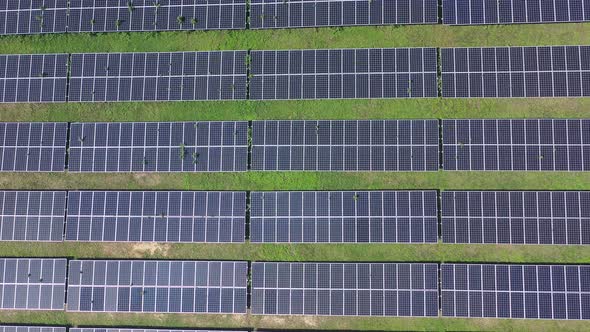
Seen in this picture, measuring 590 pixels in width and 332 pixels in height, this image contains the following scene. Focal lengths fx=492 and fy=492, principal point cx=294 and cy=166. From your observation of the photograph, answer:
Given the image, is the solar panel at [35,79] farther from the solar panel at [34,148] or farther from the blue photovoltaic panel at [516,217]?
the blue photovoltaic panel at [516,217]

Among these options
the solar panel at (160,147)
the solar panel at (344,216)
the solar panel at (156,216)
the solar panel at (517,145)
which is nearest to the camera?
the solar panel at (517,145)

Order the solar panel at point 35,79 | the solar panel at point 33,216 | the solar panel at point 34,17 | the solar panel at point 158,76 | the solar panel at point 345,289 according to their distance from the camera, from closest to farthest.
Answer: the solar panel at point 345,289
the solar panel at point 33,216
the solar panel at point 158,76
the solar panel at point 35,79
the solar panel at point 34,17

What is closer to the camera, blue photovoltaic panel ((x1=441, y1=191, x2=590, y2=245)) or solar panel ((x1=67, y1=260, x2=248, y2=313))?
blue photovoltaic panel ((x1=441, y1=191, x2=590, y2=245))

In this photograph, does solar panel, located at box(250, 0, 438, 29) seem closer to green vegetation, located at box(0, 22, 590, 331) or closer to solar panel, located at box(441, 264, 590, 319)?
green vegetation, located at box(0, 22, 590, 331)

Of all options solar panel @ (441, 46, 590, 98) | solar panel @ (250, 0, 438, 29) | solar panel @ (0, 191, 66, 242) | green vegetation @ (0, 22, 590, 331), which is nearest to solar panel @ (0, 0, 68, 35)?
green vegetation @ (0, 22, 590, 331)

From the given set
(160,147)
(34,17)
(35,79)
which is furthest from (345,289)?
(34,17)

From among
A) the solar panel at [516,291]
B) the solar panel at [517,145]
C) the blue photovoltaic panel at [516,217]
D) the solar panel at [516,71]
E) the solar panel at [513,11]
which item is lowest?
the solar panel at [516,291]

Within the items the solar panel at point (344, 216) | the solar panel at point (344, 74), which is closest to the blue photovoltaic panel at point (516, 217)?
the solar panel at point (344, 216)
